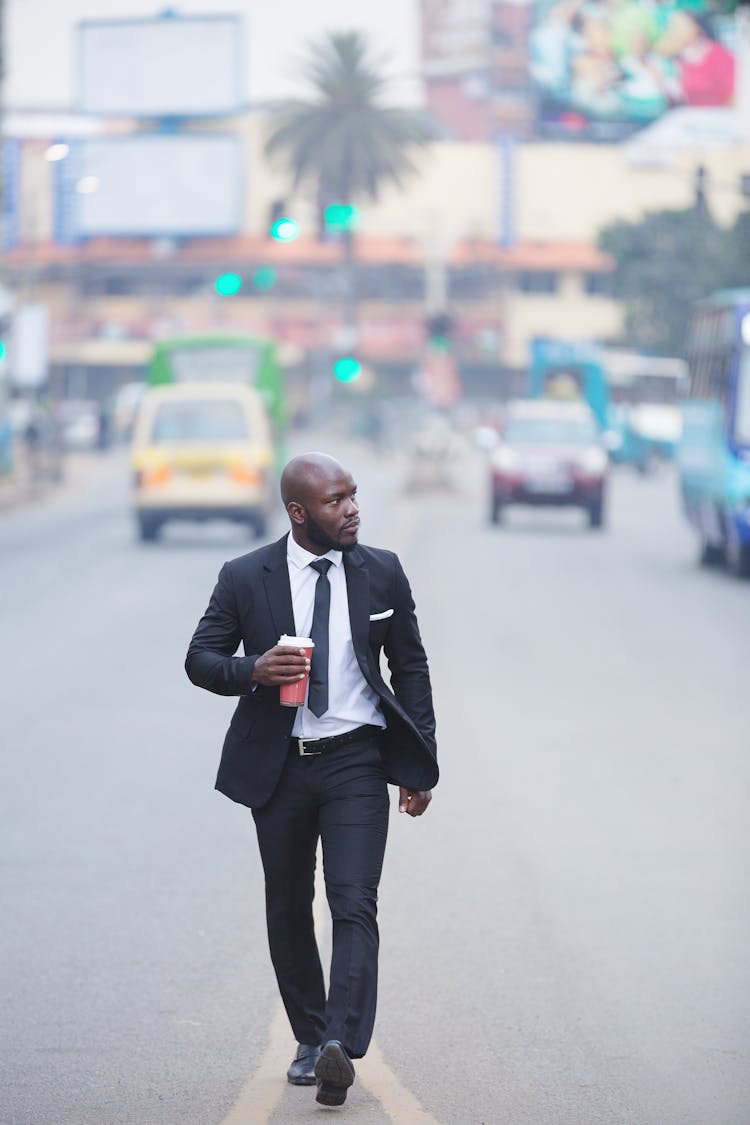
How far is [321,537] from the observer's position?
5258 mm

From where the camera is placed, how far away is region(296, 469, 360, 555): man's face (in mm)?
5211

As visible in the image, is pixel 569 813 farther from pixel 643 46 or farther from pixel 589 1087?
pixel 643 46

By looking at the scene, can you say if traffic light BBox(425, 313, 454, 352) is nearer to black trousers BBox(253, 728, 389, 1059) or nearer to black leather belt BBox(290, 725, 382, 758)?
black trousers BBox(253, 728, 389, 1059)

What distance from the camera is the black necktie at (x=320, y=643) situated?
17.2 ft

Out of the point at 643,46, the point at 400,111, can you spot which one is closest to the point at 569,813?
the point at 400,111

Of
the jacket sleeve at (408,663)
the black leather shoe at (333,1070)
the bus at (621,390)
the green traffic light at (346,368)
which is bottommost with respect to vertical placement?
the bus at (621,390)

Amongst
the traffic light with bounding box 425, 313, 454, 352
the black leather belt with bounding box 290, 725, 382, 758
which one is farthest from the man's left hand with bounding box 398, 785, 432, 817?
the traffic light with bounding box 425, 313, 454, 352

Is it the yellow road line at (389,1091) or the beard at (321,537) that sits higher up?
the beard at (321,537)

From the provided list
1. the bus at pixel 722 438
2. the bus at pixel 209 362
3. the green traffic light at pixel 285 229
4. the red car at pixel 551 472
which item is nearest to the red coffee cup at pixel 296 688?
the green traffic light at pixel 285 229

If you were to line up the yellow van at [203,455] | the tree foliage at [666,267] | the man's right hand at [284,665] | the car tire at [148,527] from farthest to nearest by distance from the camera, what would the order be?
the tree foliage at [666,267]
the car tire at [148,527]
the yellow van at [203,455]
the man's right hand at [284,665]

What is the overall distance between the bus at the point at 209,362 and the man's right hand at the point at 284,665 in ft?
108

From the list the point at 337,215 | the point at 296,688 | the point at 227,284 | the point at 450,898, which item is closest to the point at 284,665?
the point at 296,688

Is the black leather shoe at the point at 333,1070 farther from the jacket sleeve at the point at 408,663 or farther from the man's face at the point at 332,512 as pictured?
the man's face at the point at 332,512

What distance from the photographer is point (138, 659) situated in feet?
53.6
